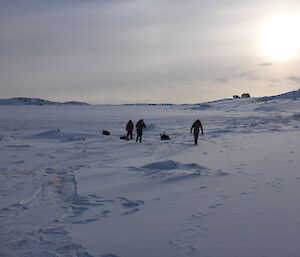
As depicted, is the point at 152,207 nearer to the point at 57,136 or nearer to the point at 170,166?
the point at 170,166

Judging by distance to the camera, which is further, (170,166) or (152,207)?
(170,166)

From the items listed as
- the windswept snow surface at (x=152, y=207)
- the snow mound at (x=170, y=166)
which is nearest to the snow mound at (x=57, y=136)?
the windswept snow surface at (x=152, y=207)

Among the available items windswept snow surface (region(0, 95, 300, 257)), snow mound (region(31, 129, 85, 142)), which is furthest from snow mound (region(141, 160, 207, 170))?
snow mound (region(31, 129, 85, 142))

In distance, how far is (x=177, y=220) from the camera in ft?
20.3

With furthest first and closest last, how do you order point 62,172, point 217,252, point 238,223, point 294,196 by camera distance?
point 62,172
point 294,196
point 238,223
point 217,252

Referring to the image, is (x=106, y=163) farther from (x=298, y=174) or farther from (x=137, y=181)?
(x=298, y=174)

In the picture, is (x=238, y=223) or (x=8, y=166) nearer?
(x=238, y=223)

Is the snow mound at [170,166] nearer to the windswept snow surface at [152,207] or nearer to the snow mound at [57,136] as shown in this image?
the windswept snow surface at [152,207]

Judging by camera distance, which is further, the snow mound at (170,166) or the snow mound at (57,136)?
the snow mound at (57,136)

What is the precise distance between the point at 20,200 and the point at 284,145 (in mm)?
12159

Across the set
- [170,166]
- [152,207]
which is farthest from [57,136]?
[152,207]

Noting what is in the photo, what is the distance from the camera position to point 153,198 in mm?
7750

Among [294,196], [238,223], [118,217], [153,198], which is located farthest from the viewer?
[153,198]

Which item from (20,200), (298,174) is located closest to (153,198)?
(20,200)
